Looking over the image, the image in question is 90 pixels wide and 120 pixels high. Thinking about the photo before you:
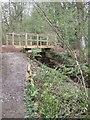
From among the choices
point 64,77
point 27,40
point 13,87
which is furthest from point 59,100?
point 27,40

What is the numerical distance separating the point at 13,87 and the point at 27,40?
24.9 feet

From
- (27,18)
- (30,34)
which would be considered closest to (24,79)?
(30,34)

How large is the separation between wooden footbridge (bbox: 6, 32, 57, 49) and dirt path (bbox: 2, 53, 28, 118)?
2.76 meters

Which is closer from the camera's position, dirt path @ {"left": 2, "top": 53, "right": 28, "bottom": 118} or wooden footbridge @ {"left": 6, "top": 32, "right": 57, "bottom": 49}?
dirt path @ {"left": 2, "top": 53, "right": 28, "bottom": 118}

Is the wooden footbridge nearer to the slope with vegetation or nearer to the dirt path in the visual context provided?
the slope with vegetation

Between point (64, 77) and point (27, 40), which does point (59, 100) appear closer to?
point (64, 77)

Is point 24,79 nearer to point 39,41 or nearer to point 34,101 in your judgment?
point 34,101

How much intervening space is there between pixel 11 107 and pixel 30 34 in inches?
358

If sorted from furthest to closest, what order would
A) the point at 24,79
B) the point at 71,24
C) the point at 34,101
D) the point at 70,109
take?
the point at 71,24, the point at 24,79, the point at 34,101, the point at 70,109

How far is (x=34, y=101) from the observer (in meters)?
5.92

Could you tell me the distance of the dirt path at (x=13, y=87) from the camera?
17.1 ft

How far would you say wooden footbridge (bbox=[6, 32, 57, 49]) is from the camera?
46.1ft

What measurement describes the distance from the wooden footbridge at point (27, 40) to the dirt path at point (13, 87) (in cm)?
276

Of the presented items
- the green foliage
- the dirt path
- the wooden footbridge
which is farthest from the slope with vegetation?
the wooden footbridge
